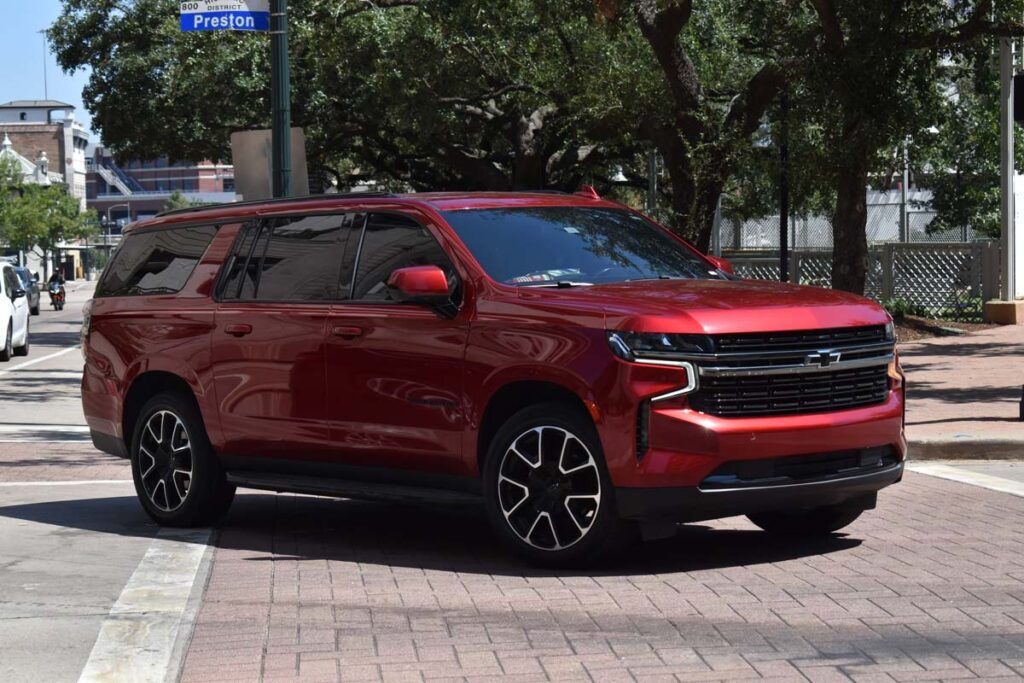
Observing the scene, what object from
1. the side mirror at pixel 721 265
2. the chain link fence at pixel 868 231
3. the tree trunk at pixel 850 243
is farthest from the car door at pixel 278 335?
the chain link fence at pixel 868 231

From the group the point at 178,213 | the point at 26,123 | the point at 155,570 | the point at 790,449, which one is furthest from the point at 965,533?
the point at 26,123

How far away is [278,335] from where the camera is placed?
9062mm

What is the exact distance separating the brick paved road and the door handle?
46.1 inches

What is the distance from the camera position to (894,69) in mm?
17984

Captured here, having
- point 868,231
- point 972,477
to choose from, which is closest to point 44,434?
point 972,477

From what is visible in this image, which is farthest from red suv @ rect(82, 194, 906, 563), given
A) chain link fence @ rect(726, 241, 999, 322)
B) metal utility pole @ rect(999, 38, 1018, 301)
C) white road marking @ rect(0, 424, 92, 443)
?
metal utility pole @ rect(999, 38, 1018, 301)

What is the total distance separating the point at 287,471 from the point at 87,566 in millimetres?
1257

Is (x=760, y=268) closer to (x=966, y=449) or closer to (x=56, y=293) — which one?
(x=966, y=449)

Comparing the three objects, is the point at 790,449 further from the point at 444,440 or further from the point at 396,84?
the point at 396,84

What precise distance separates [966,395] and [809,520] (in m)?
8.52

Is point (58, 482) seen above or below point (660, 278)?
below

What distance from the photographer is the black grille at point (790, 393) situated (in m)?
7.39

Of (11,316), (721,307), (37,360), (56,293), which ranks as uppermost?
(721,307)

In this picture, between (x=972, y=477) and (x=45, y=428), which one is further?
(x=45, y=428)
